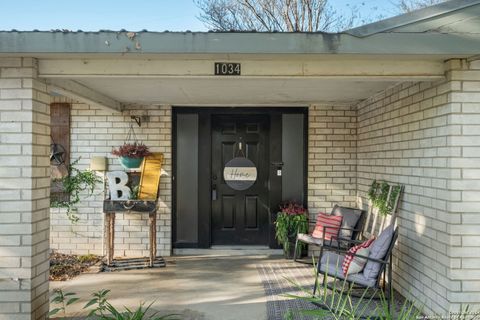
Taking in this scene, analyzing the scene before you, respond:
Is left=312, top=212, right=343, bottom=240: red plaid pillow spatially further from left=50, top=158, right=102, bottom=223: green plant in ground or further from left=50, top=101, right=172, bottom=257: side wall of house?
left=50, top=158, right=102, bottom=223: green plant in ground

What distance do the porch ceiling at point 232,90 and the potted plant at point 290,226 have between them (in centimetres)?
155

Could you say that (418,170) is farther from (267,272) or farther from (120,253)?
(120,253)

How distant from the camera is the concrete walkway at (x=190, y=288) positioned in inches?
150

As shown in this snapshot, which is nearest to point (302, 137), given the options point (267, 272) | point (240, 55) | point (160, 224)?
point (267, 272)

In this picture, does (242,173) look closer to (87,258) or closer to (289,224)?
(289,224)

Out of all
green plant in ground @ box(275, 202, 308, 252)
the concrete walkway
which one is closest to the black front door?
green plant in ground @ box(275, 202, 308, 252)

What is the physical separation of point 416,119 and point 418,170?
1.63ft

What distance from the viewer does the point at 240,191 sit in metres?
6.13

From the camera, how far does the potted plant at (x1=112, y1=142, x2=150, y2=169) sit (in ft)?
18.3

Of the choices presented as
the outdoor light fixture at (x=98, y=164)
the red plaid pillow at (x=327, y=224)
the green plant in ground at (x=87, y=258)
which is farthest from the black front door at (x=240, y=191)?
the green plant in ground at (x=87, y=258)

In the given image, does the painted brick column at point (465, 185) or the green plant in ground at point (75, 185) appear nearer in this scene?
the painted brick column at point (465, 185)

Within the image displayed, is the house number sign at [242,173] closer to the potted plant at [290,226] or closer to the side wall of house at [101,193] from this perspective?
the potted plant at [290,226]

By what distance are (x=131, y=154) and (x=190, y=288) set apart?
6.88ft

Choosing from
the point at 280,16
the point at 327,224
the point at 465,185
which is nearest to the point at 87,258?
the point at 327,224
